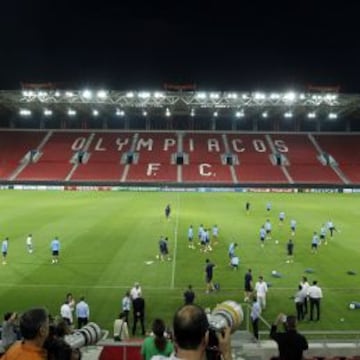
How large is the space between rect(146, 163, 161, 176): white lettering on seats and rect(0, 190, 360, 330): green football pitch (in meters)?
23.8

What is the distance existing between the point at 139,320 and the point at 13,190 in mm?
57726

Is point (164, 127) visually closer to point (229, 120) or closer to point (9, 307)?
point (229, 120)

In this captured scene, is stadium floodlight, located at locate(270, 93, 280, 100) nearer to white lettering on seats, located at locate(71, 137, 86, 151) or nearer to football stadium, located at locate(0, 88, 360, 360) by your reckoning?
football stadium, located at locate(0, 88, 360, 360)

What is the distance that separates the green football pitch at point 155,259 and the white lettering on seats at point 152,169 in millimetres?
23767

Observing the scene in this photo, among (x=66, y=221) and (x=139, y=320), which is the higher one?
(x=66, y=221)

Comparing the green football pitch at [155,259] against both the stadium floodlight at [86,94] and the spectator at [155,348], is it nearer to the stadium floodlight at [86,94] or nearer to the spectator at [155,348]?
the spectator at [155,348]

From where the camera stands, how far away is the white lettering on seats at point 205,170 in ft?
267

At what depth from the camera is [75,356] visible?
5488 mm

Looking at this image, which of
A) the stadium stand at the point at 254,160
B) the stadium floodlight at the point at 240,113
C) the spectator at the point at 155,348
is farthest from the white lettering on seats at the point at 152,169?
the spectator at the point at 155,348

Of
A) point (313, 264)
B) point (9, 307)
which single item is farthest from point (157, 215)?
point (9, 307)

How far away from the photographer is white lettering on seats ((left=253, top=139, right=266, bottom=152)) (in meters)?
90.5

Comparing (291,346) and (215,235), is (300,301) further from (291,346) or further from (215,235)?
(215,235)

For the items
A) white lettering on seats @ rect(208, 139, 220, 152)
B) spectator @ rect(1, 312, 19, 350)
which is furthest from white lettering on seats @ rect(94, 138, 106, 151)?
spectator @ rect(1, 312, 19, 350)

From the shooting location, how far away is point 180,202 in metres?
59.9
